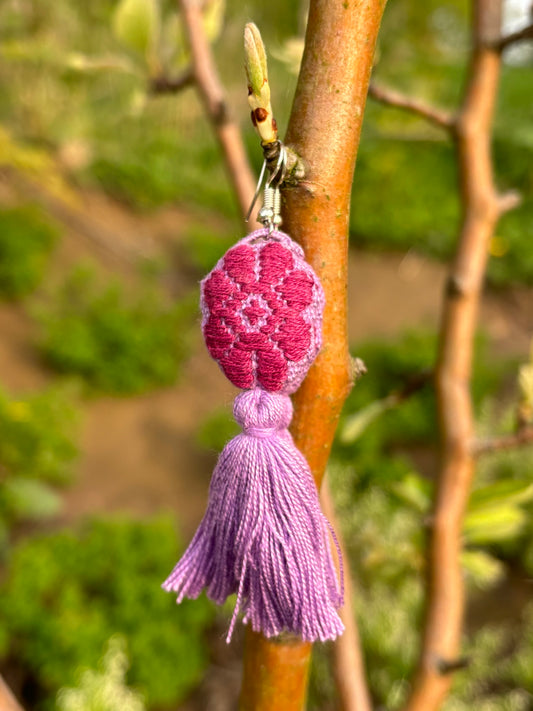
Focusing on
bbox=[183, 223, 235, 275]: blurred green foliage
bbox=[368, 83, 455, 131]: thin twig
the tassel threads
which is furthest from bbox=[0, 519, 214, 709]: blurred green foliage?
bbox=[183, 223, 235, 275]: blurred green foliage

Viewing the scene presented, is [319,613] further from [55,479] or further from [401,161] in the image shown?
[401,161]

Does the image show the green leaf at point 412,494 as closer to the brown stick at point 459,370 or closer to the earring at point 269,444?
the brown stick at point 459,370

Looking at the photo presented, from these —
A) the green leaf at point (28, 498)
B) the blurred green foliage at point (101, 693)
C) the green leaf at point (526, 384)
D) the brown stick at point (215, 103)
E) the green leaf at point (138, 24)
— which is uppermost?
the green leaf at point (138, 24)

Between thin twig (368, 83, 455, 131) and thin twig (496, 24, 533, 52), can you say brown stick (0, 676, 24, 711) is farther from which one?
thin twig (496, 24, 533, 52)


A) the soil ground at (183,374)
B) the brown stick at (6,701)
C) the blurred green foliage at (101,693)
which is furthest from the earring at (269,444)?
the soil ground at (183,374)

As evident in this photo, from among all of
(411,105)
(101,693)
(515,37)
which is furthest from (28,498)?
(515,37)

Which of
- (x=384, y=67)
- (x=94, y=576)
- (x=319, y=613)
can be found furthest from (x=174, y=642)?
(x=384, y=67)

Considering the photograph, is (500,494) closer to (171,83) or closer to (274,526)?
(274,526)
